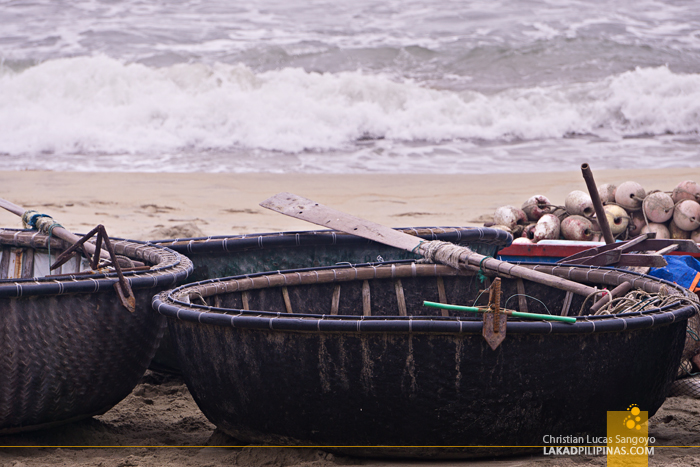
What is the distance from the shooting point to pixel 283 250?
436cm

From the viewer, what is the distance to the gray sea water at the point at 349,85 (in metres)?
13.8

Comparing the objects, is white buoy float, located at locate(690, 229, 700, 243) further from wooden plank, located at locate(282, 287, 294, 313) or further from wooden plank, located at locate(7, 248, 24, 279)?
wooden plank, located at locate(7, 248, 24, 279)

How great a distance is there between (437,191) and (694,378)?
23.3 ft

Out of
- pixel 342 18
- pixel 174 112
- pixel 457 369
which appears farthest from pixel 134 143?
pixel 457 369

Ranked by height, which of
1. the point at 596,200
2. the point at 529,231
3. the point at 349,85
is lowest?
the point at 529,231

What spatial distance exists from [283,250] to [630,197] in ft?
10.5

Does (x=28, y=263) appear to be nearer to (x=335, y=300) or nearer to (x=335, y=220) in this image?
(x=335, y=220)

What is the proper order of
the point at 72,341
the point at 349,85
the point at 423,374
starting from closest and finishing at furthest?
the point at 423,374
the point at 72,341
the point at 349,85

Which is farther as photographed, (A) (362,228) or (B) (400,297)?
(A) (362,228)

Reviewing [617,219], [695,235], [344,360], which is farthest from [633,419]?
[695,235]

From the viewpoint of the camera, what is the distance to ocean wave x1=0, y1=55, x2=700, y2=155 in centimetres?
1430

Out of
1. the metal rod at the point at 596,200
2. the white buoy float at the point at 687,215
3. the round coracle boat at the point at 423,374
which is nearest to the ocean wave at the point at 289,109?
the white buoy float at the point at 687,215

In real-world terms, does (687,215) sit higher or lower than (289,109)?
lower

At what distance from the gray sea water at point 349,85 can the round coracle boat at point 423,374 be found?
983cm
